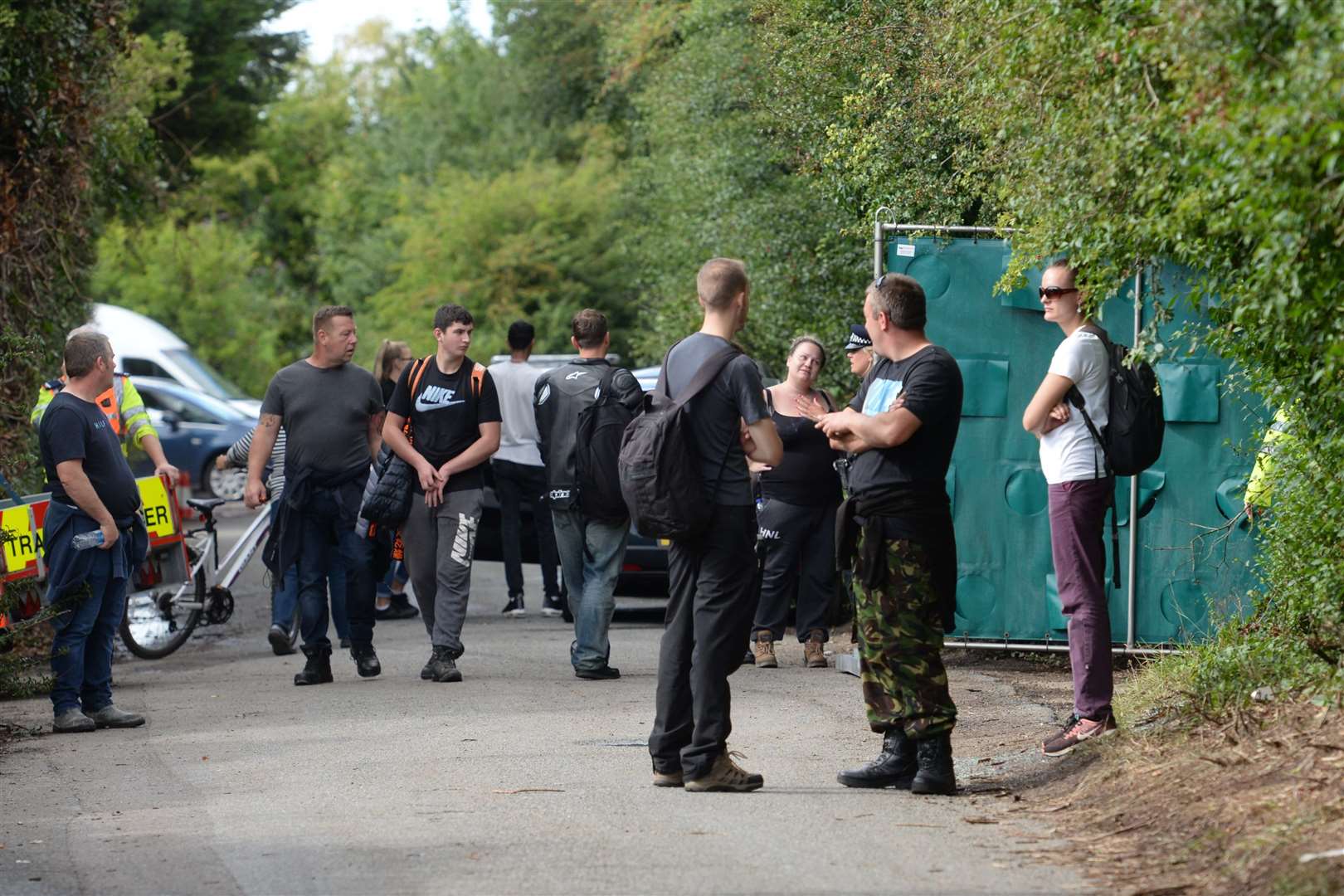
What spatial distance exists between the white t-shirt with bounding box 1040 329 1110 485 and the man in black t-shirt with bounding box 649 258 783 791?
4.12ft

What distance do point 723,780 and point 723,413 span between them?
4.62 feet

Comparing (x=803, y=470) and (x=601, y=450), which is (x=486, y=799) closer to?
(x=601, y=450)

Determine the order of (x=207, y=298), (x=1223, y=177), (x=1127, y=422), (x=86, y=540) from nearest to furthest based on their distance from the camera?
(x=1223, y=177)
(x=1127, y=422)
(x=86, y=540)
(x=207, y=298)

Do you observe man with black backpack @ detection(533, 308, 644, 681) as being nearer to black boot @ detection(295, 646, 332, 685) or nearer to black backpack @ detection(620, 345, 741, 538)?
black boot @ detection(295, 646, 332, 685)

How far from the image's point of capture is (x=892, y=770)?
6.95 m

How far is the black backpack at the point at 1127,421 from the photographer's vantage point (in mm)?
7227

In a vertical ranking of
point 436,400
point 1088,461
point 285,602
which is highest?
point 436,400

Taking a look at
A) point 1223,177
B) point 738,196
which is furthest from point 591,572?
point 738,196

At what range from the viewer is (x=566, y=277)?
34656mm

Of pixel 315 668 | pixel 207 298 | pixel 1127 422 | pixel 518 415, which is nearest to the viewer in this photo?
pixel 1127 422

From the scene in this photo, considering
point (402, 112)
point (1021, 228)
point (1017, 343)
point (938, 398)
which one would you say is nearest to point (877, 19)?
point (1017, 343)

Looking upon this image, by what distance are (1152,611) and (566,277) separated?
25.6 m

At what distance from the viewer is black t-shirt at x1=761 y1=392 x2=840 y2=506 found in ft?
34.8

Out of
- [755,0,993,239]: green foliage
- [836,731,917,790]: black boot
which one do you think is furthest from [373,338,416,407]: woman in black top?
[836,731,917,790]: black boot
